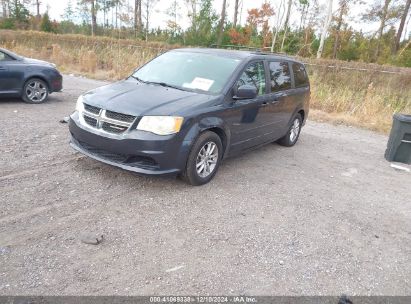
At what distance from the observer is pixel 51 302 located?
2547 mm

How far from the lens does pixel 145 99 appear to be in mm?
4406

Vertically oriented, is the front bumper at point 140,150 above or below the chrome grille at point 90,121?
below

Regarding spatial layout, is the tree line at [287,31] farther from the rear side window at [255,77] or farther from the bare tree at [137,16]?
the rear side window at [255,77]

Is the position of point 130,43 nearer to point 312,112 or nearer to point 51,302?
point 312,112

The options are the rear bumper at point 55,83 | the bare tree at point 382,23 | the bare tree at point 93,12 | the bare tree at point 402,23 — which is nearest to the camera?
the rear bumper at point 55,83

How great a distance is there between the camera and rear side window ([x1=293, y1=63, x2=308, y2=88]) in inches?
267

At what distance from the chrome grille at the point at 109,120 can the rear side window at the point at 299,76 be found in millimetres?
3872

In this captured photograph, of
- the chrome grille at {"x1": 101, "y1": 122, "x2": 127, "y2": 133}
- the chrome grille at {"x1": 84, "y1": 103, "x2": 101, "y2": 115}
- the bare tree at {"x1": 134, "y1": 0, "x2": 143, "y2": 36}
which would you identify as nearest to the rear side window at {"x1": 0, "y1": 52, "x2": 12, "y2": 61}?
the chrome grille at {"x1": 84, "y1": 103, "x2": 101, "y2": 115}

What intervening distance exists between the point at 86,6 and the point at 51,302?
4973 cm

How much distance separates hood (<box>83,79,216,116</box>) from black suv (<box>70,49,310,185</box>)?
0.04 feet

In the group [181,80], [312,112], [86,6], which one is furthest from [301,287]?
[86,6]

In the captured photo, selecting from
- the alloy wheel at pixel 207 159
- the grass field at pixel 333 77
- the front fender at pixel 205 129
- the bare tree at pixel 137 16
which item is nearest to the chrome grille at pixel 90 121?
the front fender at pixel 205 129

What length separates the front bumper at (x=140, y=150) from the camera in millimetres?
4051

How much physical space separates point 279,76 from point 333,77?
30.8 feet
